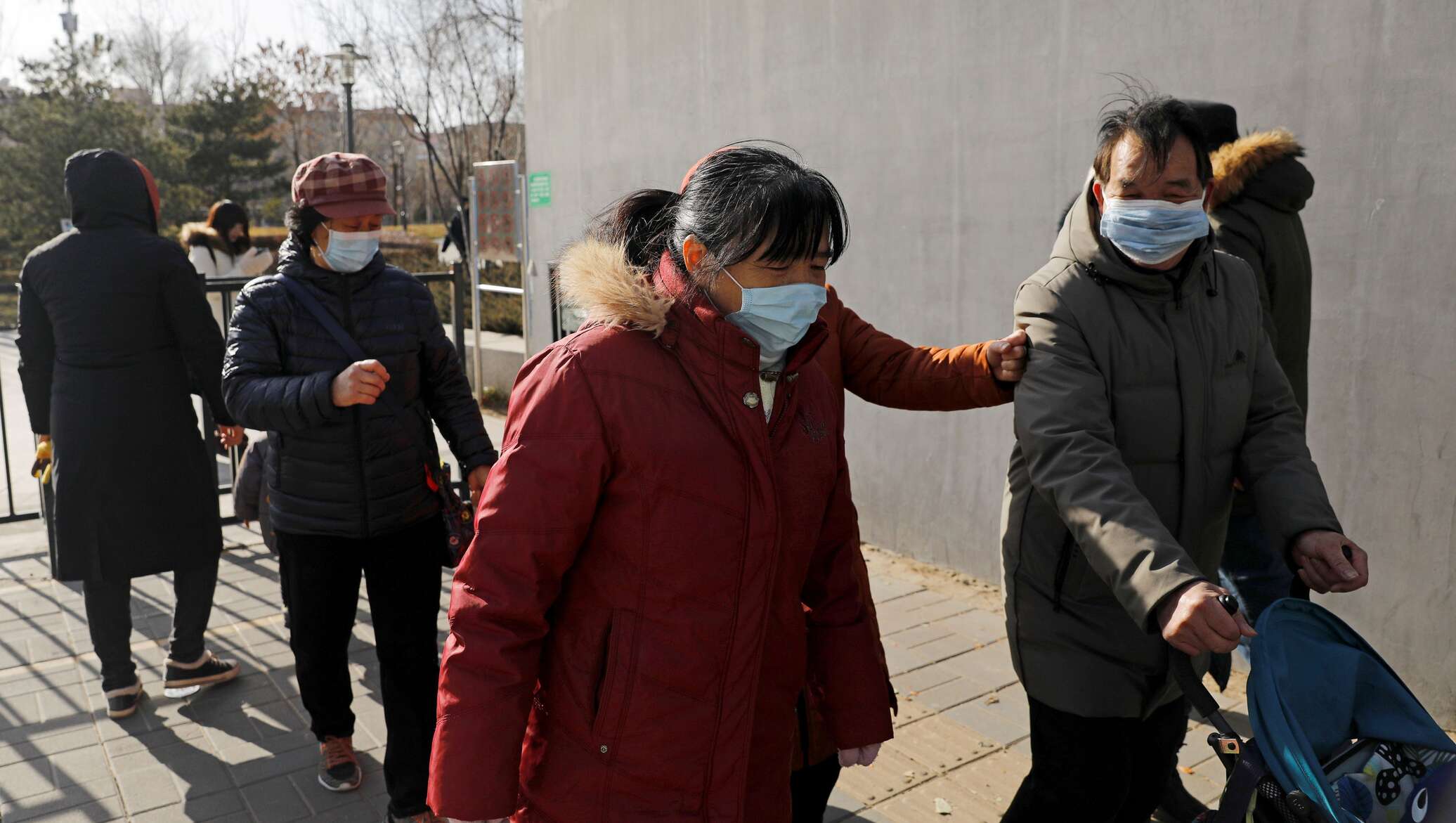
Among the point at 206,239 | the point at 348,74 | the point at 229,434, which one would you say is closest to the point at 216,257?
the point at 206,239

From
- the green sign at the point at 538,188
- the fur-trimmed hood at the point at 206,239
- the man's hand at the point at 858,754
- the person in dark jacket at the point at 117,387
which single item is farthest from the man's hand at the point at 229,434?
the green sign at the point at 538,188

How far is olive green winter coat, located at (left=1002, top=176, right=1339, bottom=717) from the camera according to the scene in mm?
2334

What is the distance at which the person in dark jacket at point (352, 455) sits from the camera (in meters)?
3.30

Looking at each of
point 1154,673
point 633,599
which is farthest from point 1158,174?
point 633,599

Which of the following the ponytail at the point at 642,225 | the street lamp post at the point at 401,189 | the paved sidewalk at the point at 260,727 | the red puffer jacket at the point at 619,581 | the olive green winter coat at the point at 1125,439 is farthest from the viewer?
the street lamp post at the point at 401,189

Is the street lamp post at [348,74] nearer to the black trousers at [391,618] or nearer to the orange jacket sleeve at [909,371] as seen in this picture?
the black trousers at [391,618]

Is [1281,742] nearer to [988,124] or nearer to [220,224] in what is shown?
[988,124]

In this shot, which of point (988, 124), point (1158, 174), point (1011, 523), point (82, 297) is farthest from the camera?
point (988, 124)

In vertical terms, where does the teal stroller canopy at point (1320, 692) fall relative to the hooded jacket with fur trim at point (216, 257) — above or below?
below

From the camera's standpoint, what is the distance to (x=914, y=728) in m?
4.17

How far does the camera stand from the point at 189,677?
14.6 ft

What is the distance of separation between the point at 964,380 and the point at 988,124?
3.05 m

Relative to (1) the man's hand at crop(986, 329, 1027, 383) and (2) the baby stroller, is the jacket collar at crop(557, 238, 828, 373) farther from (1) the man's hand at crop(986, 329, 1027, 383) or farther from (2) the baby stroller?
(2) the baby stroller

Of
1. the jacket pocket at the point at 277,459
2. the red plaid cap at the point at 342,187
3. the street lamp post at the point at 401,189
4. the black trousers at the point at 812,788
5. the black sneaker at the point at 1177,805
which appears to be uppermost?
the street lamp post at the point at 401,189
